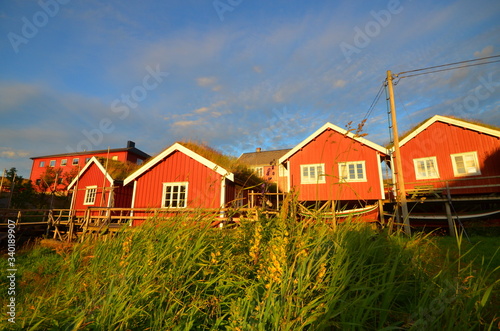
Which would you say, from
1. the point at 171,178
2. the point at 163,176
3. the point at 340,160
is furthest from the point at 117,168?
the point at 340,160

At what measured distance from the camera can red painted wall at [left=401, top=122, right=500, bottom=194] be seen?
1608 cm

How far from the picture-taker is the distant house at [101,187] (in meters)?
19.6

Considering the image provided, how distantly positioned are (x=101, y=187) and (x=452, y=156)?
1123 inches

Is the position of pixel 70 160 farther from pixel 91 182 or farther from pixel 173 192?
pixel 173 192

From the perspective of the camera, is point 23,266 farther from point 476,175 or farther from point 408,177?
point 476,175

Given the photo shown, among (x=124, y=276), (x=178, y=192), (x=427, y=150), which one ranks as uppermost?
(x=427, y=150)

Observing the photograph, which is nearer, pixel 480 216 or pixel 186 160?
pixel 480 216

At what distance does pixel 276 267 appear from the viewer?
1914 mm

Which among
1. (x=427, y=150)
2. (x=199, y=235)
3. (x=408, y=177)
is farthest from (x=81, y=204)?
(x=427, y=150)

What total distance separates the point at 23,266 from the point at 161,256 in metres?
11.1

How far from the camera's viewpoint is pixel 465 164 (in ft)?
55.6

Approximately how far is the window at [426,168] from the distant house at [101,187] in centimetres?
2420

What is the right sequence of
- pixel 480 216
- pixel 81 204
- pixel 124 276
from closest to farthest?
pixel 124 276 → pixel 480 216 → pixel 81 204

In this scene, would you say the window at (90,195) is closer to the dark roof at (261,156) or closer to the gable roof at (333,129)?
the gable roof at (333,129)
